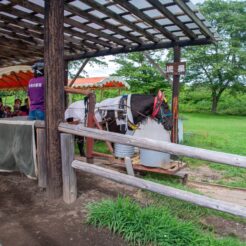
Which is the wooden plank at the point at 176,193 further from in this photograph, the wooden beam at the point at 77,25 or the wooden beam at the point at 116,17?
the wooden beam at the point at 77,25

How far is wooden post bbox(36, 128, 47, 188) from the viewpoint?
400 centimetres

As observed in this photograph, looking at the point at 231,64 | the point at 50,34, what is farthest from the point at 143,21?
the point at 231,64

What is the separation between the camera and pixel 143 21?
5.67m

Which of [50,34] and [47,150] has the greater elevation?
[50,34]

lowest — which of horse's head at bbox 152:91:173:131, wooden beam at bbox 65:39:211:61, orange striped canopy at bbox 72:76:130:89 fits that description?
horse's head at bbox 152:91:173:131

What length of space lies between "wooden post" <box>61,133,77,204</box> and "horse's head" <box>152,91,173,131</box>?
2156mm

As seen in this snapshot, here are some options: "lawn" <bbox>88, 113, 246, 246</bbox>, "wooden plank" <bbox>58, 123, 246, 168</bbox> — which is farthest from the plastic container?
"wooden plank" <bbox>58, 123, 246, 168</bbox>

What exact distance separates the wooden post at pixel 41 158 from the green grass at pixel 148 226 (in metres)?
1.14

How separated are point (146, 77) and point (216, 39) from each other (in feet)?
44.4

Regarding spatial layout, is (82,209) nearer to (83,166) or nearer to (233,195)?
(83,166)

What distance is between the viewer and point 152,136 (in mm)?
5418

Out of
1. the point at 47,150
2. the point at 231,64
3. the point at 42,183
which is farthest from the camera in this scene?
the point at 231,64

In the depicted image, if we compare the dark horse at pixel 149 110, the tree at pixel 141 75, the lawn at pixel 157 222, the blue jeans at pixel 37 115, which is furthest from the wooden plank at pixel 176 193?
the tree at pixel 141 75

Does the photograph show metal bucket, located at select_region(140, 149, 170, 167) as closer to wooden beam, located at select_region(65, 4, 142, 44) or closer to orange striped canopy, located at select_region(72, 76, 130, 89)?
wooden beam, located at select_region(65, 4, 142, 44)
